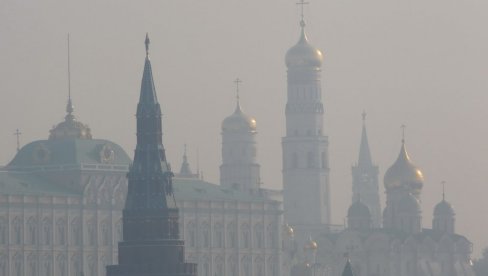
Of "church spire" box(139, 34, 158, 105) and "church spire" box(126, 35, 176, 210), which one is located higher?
"church spire" box(139, 34, 158, 105)

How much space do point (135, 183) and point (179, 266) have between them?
16.0 ft

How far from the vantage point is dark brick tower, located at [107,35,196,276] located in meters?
186

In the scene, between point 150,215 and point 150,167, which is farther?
point 150,167

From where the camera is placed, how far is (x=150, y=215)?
18650 cm

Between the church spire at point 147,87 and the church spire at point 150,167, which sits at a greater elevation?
the church spire at point 147,87

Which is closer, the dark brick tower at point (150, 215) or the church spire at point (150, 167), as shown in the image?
the dark brick tower at point (150, 215)

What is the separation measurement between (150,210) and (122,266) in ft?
12.0

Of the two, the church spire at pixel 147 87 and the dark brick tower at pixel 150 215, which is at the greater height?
the church spire at pixel 147 87

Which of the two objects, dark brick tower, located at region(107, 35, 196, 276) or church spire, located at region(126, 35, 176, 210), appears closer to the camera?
dark brick tower, located at region(107, 35, 196, 276)

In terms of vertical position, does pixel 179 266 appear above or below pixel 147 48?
below

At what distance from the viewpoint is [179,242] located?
187 m

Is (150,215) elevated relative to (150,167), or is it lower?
lower

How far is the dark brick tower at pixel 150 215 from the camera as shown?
186375 mm

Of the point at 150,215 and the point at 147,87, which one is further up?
the point at 147,87
